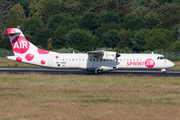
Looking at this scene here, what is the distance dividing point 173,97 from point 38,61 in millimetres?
20929

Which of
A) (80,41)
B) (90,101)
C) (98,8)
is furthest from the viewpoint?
(98,8)

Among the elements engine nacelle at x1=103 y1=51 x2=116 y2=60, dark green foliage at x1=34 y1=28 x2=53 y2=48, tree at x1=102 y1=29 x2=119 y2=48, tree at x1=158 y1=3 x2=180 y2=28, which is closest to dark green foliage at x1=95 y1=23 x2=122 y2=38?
tree at x1=102 y1=29 x2=119 y2=48

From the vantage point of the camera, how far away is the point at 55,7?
12625 centimetres

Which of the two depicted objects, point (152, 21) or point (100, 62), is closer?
point (100, 62)

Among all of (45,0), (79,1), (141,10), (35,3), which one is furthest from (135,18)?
(35,3)

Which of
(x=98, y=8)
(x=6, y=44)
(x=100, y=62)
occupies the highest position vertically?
(x=98, y=8)

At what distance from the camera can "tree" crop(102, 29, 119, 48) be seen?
86.4 meters

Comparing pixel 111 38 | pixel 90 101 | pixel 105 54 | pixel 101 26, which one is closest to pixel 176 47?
pixel 111 38

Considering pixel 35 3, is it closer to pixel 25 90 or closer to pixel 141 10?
pixel 141 10

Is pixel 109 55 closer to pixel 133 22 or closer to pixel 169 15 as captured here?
pixel 133 22

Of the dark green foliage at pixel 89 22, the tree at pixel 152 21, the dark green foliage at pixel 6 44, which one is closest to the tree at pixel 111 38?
the dark green foliage at pixel 89 22

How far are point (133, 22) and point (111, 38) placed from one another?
15.6 metres

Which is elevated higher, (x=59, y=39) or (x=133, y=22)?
(x=133, y=22)

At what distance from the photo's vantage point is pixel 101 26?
97.0 meters
